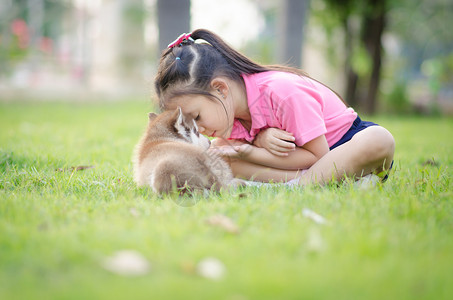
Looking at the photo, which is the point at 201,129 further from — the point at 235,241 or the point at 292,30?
the point at 292,30

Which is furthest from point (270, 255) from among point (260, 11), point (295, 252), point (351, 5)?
point (260, 11)

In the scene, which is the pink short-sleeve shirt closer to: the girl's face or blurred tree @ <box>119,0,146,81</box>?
the girl's face

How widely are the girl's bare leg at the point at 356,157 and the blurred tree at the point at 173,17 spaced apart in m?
2.95

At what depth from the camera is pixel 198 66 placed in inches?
107

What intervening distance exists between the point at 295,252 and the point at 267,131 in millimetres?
1418

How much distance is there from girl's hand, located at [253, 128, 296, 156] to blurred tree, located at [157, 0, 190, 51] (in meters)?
2.59

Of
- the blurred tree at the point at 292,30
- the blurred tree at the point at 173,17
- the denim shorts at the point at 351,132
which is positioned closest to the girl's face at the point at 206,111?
the denim shorts at the point at 351,132

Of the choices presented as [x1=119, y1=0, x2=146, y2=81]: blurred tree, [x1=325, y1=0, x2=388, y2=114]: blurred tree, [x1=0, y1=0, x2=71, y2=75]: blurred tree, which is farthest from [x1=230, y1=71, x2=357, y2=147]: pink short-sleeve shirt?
[x1=119, y1=0, x2=146, y2=81]: blurred tree

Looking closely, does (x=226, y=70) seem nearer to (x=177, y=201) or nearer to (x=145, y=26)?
(x=177, y=201)

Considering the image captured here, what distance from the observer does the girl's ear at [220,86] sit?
2.73 meters

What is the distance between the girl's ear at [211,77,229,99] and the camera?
2.73 meters

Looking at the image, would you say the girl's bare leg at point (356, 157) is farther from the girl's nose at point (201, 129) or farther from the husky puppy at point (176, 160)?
the girl's nose at point (201, 129)

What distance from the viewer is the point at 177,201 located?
217 cm

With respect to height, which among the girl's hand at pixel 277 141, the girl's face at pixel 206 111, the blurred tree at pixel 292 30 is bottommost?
the girl's hand at pixel 277 141
